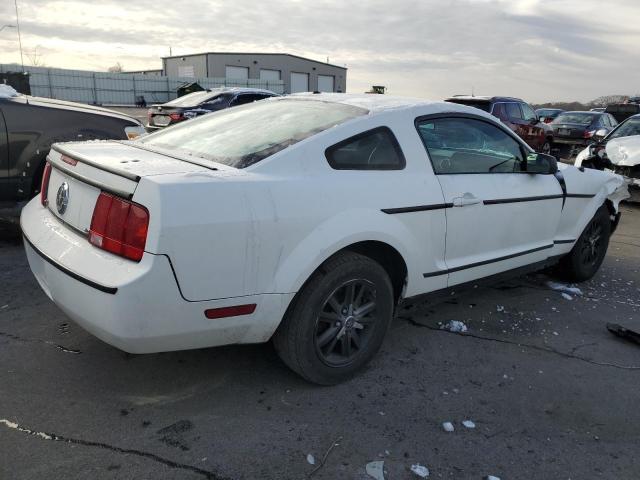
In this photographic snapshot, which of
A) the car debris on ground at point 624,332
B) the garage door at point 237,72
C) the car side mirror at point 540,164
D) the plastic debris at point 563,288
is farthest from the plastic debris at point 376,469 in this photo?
the garage door at point 237,72

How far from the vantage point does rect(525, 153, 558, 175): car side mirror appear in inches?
161

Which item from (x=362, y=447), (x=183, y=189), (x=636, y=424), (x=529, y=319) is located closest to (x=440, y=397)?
(x=362, y=447)

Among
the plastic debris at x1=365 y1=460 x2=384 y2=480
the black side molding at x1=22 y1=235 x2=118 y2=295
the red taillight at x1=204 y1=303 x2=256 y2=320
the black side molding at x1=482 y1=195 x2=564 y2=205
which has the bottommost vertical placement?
the plastic debris at x1=365 y1=460 x2=384 y2=480

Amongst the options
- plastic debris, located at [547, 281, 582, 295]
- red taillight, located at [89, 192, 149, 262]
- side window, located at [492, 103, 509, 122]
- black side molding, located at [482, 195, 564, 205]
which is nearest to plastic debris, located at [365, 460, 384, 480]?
red taillight, located at [89, 192, 149, 262]

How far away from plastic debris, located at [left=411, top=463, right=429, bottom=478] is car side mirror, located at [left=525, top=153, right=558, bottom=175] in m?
2.52

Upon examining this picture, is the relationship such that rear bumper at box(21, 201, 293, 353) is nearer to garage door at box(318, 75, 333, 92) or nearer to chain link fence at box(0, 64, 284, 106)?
chain link fence at box(0, 64, 284, 106)

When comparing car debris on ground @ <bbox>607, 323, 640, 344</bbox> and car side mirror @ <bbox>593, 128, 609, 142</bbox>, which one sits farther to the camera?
car side mirror @ <bbox>593, 128, 609, 142</bbox>

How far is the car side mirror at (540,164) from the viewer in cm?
408

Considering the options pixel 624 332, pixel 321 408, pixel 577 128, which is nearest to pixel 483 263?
pixel 624 332

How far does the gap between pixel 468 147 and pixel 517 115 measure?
10869 mm

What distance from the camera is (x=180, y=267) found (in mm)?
2330

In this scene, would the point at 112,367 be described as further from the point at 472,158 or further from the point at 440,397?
the point at 472,158

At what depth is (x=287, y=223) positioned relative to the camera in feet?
8.47

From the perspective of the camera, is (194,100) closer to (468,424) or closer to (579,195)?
(579,195)
